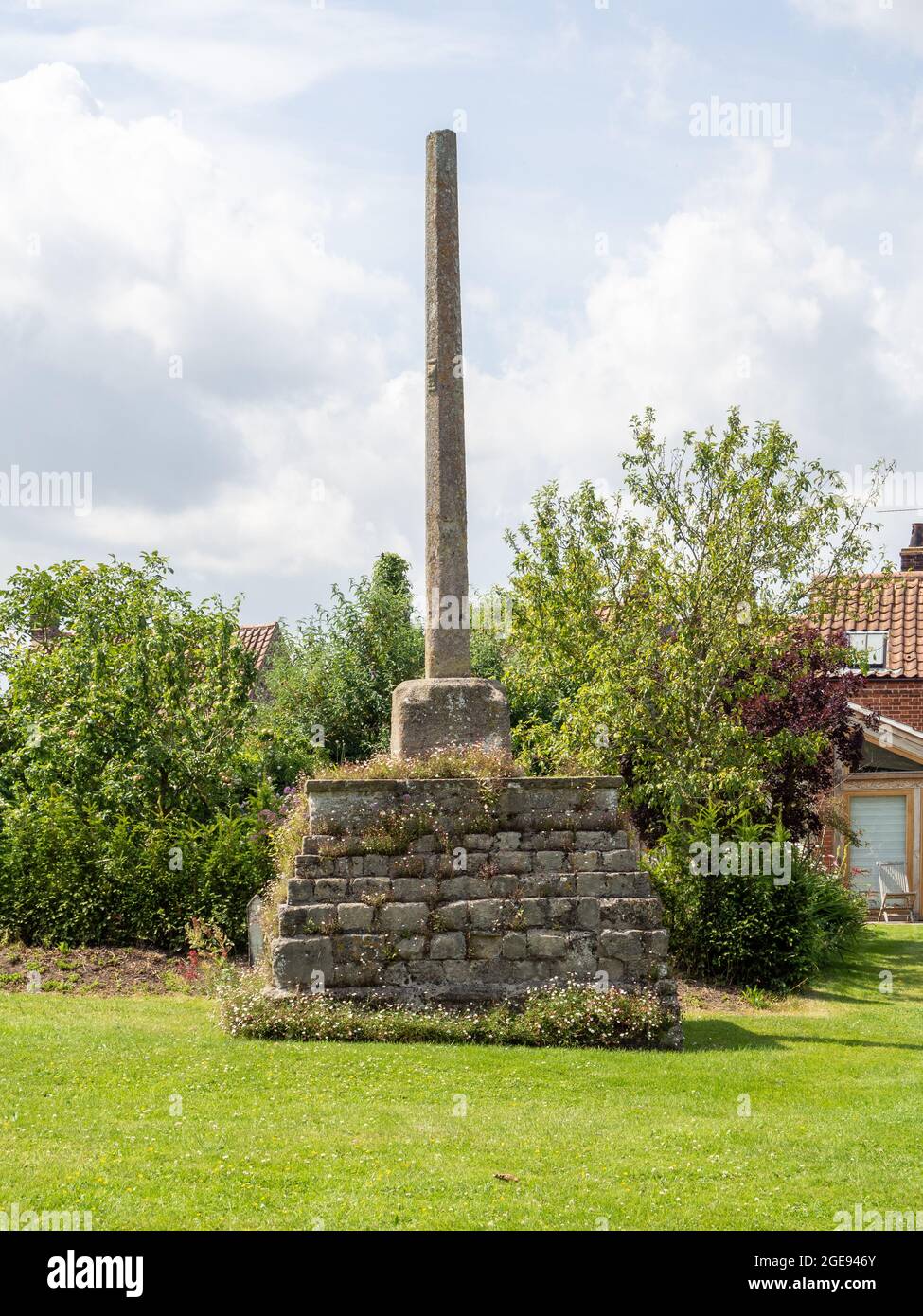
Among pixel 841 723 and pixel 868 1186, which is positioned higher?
pixel 841 723

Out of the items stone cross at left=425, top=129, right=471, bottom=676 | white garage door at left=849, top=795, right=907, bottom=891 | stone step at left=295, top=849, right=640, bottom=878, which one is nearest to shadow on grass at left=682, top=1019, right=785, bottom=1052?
stone step at left=295, top=849, right=640, bottom=878

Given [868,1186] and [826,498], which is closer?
[868,1186]

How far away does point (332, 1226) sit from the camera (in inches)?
212

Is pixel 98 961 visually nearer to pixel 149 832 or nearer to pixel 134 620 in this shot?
pixel 149 832

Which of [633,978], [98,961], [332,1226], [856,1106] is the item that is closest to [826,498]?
[633,978]

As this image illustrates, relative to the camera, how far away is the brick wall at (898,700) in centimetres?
2395

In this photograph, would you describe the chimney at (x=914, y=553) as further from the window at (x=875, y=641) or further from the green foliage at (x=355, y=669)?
the green foliage at (x=355, y=669)

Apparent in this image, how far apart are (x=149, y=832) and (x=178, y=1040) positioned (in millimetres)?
6205

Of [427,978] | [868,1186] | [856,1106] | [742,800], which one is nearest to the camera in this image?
[868,1186]

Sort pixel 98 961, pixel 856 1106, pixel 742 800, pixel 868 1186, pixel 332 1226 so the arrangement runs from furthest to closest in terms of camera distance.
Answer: pixel 742 800
pixel 98 961
pixel 856 1106
pixel 868 1186
pixel 332 1226

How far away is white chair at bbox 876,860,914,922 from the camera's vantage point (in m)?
22.2

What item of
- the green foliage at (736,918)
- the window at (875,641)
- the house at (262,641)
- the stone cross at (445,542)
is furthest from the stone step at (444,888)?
the house at (262,641)

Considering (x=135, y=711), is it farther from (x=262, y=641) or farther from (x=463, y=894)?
(x=262, y=641)

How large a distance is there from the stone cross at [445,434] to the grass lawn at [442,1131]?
13.1 feet
